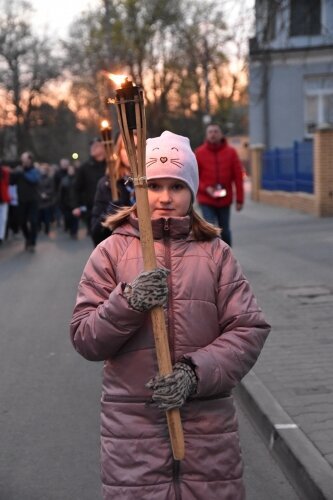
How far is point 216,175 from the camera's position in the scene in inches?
441

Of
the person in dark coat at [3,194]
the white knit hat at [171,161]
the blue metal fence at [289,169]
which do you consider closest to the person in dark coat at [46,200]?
the person in dark coat at [3,194]

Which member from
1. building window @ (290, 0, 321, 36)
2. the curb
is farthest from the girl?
building window @ (290, 0, 321, 36)

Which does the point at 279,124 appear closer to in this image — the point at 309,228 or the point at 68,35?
the point at 309,228

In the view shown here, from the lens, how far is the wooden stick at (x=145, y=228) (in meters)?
2.62

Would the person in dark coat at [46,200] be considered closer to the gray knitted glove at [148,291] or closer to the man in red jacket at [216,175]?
the man in red jacket at [216,175]

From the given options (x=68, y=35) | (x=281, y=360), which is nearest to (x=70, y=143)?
(x=68, y=35)

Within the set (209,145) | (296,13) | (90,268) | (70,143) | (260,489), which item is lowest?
(70,143)

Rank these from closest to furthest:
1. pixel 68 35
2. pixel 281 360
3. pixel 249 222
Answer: pixel 281 360
pixel 249 222
pixel 68 35

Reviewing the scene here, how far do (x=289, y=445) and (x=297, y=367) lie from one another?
5.93 ft

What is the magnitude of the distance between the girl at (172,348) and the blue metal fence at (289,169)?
20738 millimetres

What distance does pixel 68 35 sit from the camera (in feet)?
170

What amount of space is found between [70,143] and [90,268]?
61.9 meters

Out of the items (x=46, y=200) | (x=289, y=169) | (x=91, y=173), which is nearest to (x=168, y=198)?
(x=91, y=173)

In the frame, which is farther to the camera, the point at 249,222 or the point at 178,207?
the point at 249,222
